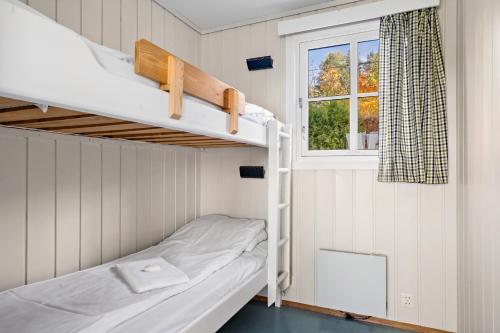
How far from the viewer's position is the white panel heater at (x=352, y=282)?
2.41 meters

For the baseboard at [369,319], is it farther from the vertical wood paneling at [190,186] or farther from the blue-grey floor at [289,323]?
the vertical wood paneling at [190,186]

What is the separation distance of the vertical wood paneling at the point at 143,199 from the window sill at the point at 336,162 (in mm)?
1223

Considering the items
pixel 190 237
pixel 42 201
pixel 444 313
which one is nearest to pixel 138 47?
pixel 42 201

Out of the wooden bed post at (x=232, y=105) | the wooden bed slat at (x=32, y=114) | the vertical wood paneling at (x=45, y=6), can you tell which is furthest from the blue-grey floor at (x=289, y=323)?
the vertical wood paneling at (x=45, y=6)

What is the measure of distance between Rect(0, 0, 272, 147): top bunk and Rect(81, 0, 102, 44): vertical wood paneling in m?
0.70

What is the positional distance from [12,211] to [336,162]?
2189 millimetres

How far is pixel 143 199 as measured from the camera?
2541 mm

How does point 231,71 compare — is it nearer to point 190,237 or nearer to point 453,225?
point 190,237

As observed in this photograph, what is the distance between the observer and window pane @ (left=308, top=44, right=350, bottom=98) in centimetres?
271

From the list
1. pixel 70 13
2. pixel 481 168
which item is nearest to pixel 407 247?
pixel 481 168

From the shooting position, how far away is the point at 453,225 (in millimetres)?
2281

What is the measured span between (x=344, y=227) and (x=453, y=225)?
2.47ft

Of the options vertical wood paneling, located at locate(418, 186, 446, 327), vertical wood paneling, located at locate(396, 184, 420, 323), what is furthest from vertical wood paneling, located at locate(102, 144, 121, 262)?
vertical wood paneling, located at locate(418, 186, 446, 327)

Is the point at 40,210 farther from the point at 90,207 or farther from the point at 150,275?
the point at 150,275
